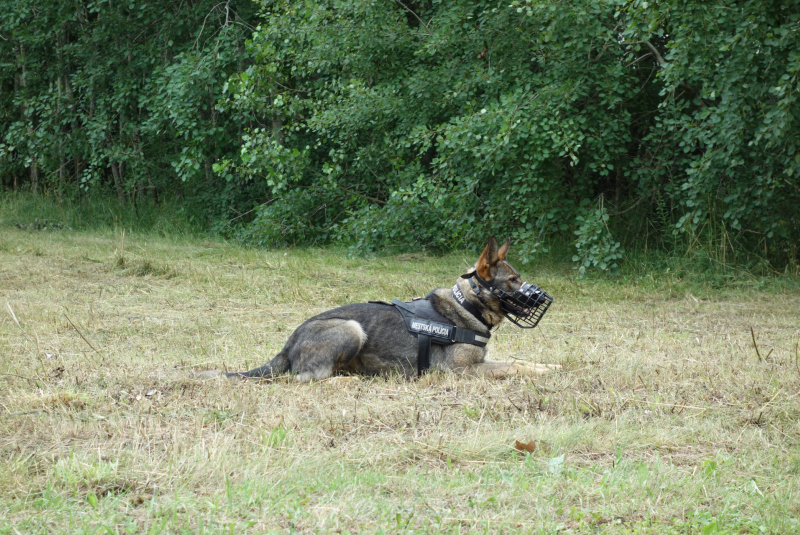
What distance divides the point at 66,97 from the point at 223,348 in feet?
49.6

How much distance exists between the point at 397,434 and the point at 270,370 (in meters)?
1.63

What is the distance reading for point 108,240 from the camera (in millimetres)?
15445

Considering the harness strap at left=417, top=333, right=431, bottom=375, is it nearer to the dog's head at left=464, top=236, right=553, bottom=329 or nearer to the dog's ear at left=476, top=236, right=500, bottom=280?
the dog's head at left=464, top=236, right=553, bottom=329

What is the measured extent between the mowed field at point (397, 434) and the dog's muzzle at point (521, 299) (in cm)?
54

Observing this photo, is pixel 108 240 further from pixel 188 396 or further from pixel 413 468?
pixel 413 468

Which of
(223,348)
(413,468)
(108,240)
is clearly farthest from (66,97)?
(413,468)

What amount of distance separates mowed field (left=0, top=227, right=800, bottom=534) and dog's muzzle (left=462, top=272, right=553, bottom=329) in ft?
1.78

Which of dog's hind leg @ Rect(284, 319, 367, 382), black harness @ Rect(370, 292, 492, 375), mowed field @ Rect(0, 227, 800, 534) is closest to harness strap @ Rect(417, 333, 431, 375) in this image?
black harness @ Rect(370, 292, 492, 375)

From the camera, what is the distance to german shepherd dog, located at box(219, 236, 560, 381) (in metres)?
5.52

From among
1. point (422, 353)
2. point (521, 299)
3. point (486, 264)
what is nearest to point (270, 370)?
point (422, 353)

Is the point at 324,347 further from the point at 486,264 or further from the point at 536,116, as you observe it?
the point at 536,116

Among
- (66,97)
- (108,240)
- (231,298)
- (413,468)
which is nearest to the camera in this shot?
(413,468)

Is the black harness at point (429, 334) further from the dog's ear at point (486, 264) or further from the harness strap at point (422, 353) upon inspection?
the dog's ear at point (486, 264)

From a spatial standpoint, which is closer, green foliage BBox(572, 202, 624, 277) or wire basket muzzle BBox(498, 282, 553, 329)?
wire basket muzzle BBox(498, 282, 553, 329)
